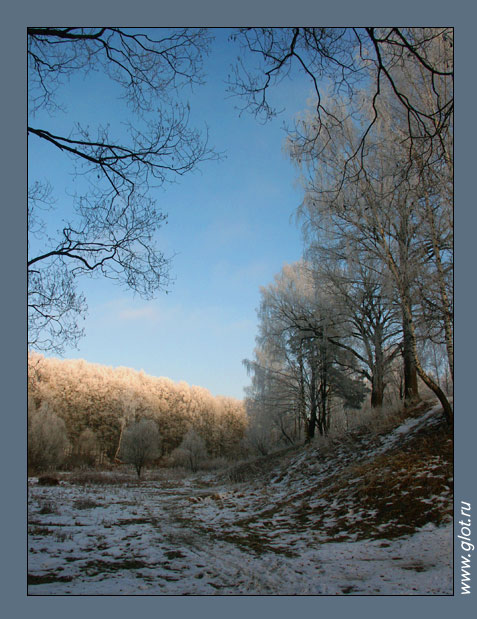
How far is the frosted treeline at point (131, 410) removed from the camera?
28.2 meters

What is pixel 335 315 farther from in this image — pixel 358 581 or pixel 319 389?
pixel 358 581

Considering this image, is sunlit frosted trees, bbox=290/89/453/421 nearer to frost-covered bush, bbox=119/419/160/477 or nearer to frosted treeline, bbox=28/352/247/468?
frost-covered bush, bbox=119/419/160/477

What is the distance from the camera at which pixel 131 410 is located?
33844 millimetres

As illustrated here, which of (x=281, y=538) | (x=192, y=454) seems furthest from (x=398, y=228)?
(x=192, y=454)

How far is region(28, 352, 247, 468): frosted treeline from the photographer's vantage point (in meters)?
28.2

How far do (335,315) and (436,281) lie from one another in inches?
222

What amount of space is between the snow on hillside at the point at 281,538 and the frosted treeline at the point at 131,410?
17042 mm

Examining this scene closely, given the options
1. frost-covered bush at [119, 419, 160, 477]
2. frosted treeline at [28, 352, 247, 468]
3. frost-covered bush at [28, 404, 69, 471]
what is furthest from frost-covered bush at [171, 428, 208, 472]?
frost-covered bush at [28, 404, 69, 471]

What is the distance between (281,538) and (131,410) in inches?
1267

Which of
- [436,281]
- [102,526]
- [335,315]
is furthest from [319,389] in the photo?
[102,526]

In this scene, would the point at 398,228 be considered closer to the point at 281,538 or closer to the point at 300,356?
the point at 281,538

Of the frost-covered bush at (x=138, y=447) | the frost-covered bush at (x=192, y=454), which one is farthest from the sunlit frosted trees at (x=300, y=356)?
the frost-covered bush at (x=192, y=454)

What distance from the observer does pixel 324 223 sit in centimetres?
787

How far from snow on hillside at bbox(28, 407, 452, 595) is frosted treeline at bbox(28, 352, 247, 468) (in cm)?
1704
